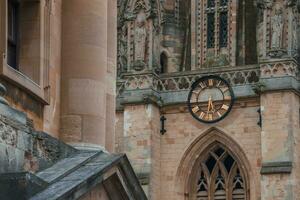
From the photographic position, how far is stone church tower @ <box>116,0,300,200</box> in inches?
1492

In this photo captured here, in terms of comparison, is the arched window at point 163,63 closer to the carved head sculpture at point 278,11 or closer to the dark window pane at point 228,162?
the dark window pane at point 228,162

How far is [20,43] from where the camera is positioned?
1455 cm

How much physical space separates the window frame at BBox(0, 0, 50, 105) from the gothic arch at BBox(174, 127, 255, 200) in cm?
2438

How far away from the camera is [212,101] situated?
131 ft

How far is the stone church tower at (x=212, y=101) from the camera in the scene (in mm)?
37906

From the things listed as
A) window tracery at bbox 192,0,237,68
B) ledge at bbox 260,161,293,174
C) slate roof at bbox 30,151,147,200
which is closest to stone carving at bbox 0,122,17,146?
slate roof at bbox 30,151,147,200

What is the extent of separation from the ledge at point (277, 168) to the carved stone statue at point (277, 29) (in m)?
4.01

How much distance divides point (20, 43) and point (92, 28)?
1710 millimetres

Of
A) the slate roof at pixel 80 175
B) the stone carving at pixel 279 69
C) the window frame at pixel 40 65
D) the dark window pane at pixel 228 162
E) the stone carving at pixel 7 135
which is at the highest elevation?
the stone carving at pixel 279 69

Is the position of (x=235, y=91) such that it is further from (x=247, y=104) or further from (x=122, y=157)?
(x=122, y=157)

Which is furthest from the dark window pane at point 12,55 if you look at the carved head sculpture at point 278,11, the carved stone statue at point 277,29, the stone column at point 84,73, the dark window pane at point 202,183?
the dark window pane at point 202,183

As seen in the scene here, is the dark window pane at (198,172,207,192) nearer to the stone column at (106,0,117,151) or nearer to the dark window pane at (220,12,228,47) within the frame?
the dark window pane at (220,12,228,47)

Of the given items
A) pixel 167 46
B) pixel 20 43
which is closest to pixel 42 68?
pixel 20 43

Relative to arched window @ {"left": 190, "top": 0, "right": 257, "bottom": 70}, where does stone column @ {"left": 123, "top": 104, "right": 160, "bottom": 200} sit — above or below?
below
